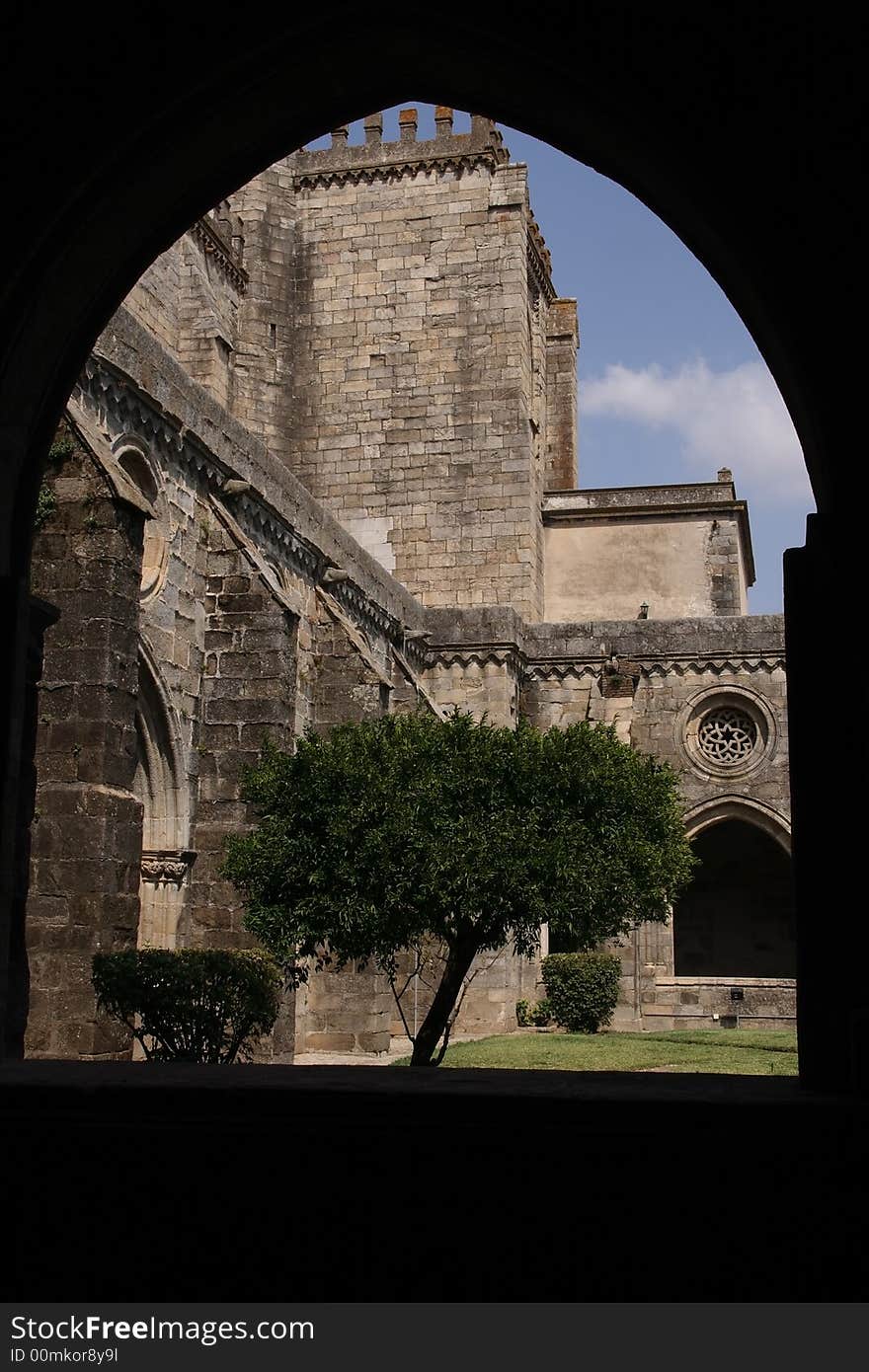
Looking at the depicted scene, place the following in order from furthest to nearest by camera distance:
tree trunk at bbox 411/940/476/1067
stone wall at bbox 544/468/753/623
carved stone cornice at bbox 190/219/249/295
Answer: stone wall at bbox 544/468/753/623, carved stone cornice at bbox 190/219/249/295, tree trunk at bbox 411/940/476/1067

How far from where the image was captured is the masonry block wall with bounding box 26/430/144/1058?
31.3 ft

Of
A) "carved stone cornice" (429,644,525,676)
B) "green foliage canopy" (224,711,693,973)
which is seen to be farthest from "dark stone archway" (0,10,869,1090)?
"carved stone cornice" (429,644,525,676)

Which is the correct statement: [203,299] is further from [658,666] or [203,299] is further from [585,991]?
[585,991]

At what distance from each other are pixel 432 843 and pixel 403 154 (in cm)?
1840

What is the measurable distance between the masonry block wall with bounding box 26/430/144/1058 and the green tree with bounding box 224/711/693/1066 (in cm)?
161

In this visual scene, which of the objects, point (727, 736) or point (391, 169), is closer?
point (727, 736)

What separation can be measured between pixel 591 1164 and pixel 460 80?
2949mm

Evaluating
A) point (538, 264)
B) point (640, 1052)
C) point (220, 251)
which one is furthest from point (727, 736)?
point (220, 251)

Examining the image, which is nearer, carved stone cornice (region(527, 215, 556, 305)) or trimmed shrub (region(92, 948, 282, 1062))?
trimmed shrub (region(92, 948, 282, 1062))

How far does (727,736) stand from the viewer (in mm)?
21766

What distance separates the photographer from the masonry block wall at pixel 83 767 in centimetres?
955

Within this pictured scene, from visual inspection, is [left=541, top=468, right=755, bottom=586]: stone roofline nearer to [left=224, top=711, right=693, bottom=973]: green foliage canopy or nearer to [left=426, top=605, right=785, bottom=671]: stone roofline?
[left=426, top=605, right=785, bottom=671]: stone roofline

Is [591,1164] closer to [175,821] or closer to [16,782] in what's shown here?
[16,782]

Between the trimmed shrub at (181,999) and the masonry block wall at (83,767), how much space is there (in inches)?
7.6
